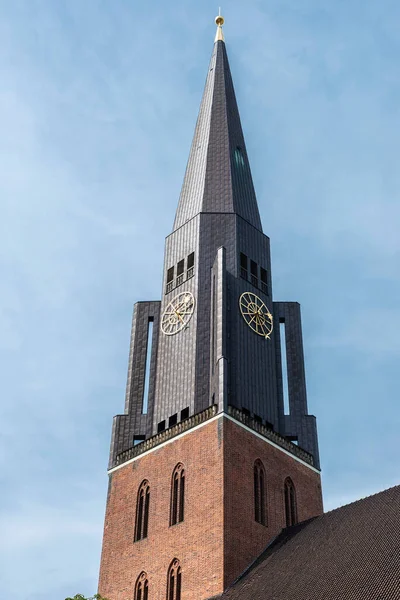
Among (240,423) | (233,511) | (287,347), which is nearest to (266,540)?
(233,511)

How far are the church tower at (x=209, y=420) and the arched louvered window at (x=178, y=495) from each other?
2.2 inches

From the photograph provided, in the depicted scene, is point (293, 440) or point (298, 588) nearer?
point (298, 588)

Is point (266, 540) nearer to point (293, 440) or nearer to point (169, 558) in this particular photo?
point (169, 558)

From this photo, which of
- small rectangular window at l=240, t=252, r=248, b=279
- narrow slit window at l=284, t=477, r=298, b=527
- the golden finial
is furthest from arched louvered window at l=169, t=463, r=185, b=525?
the golden finial

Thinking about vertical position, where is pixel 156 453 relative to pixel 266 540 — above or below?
above

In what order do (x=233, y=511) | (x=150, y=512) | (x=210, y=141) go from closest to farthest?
(x=233, y=511) < (x=150, y=512) < (x=210, y=141)

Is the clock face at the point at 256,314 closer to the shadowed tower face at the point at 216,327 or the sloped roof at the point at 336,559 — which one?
the shadowed tower face at the point at 216,327

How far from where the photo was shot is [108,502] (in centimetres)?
4178

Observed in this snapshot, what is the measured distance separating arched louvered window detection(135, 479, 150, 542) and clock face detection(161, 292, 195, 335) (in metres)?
8.81

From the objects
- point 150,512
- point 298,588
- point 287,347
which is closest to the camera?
point 298,588

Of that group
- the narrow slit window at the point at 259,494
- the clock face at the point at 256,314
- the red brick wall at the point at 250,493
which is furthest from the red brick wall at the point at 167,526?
the clock face at the point at 256,314

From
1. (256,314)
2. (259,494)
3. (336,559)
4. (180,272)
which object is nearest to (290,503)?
(259,494)

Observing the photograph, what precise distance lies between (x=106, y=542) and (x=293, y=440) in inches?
430

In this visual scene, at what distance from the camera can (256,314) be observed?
148 feet
